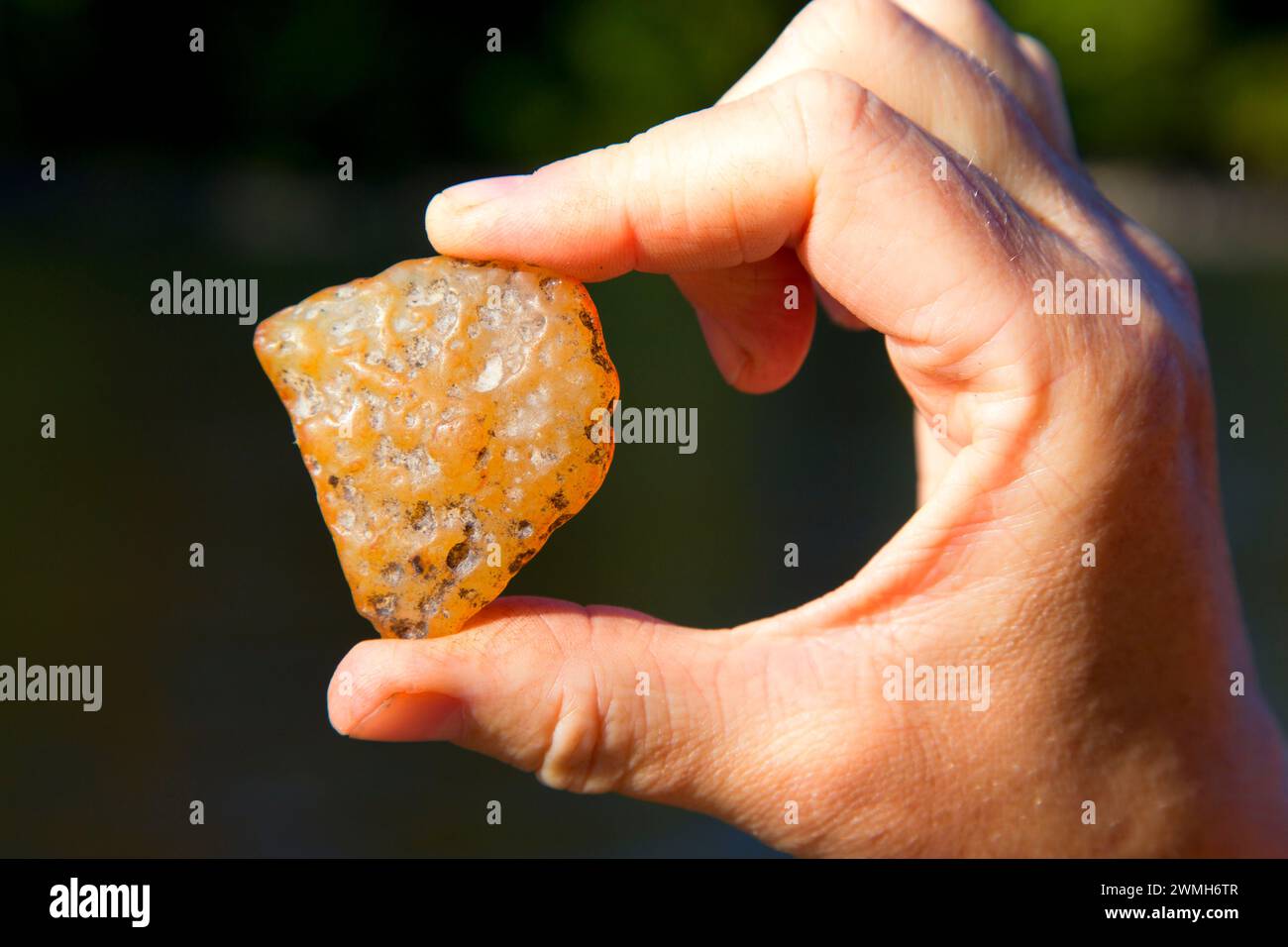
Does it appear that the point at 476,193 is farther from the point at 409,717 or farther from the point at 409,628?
the point at 409,717

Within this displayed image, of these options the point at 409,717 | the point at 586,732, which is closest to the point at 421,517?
the point at 409,717

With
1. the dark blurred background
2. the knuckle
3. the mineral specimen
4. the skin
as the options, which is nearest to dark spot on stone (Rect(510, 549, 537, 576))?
the mineral specimen

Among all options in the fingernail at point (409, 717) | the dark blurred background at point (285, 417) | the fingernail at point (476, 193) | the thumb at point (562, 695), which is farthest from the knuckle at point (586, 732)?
the dark blurred background at point (285, 417)

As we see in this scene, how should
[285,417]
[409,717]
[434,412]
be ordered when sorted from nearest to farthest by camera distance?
[409,717]
[434,412]
[285,417]

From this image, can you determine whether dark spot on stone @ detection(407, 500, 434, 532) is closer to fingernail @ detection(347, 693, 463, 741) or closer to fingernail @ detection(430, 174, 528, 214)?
fingernail @ detection(347, 693, 463, 741)

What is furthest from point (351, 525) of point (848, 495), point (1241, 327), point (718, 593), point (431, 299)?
point (1241, 327)

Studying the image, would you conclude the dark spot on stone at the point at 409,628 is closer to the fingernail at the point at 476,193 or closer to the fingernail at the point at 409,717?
the fingernail at the point at 409,717
